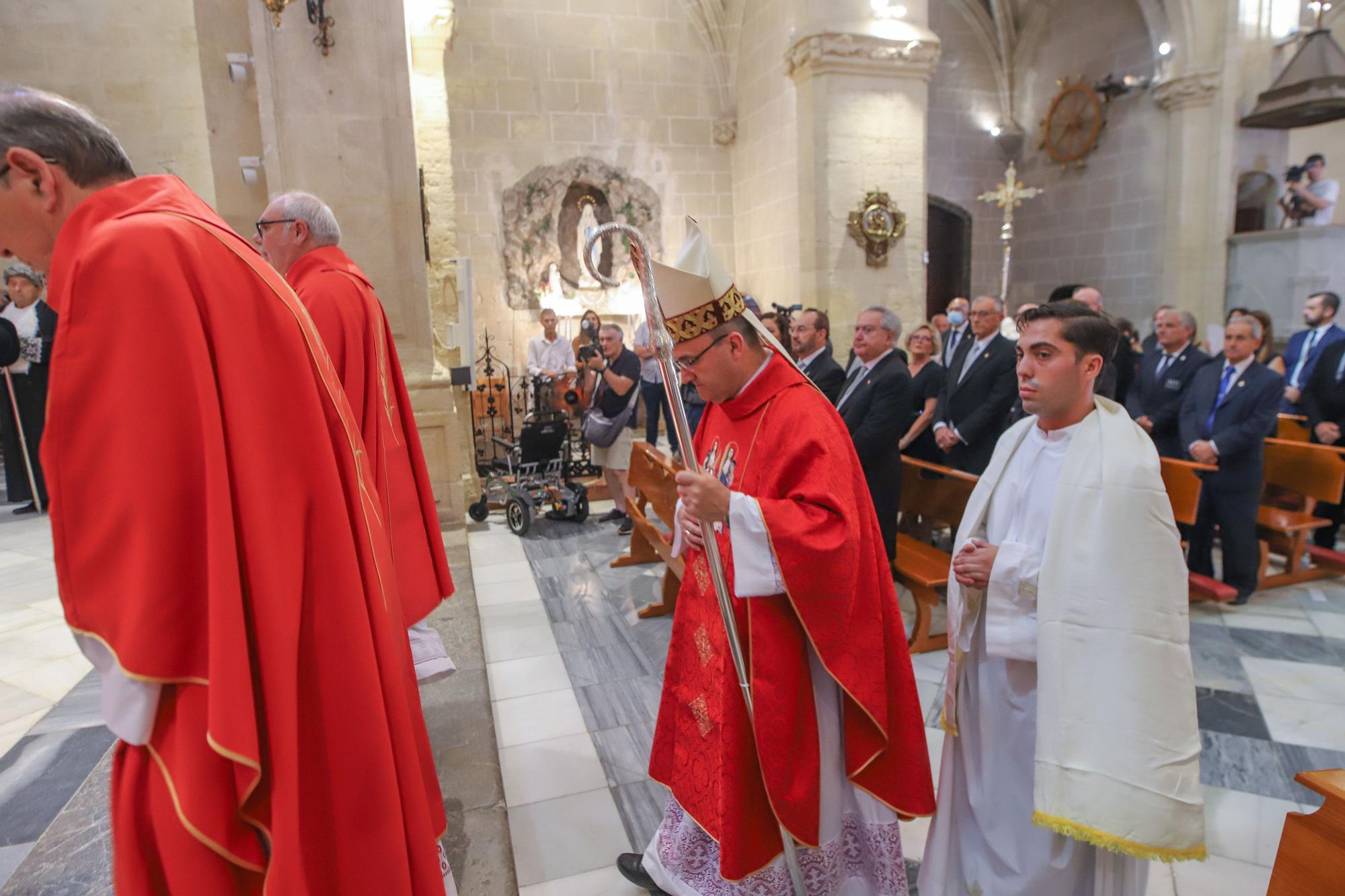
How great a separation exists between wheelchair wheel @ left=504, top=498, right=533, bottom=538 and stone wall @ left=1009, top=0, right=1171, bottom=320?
9.73m

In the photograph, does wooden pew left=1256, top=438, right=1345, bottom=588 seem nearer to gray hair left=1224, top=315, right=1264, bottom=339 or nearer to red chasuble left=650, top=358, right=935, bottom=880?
gray hair left=1224, top=315, right=1264, bottom=339

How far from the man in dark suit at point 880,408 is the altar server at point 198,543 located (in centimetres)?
319

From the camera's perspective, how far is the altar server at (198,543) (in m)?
1.04

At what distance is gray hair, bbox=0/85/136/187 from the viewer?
1.12 metres

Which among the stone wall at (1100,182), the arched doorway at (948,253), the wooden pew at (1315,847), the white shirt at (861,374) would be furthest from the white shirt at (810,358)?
the arched doorway at (948,253)

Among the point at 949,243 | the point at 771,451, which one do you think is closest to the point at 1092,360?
the point at 771,451

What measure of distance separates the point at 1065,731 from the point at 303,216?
2909mm

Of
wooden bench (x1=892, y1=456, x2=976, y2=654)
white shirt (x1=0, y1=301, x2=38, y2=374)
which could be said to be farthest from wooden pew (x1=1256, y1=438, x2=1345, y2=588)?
white shirt (x1=0, y1=301, x2=38, y2=374)

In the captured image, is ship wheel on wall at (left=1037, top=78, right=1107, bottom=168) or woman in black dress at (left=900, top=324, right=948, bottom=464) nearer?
woman in black dress at (left=900, top=324, right=948, bottom=464)

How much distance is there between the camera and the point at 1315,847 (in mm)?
1347

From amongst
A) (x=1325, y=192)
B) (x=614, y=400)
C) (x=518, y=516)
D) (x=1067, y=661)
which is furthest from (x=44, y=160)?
(x=1325, y=192)

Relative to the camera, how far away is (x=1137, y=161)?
37.0 ft

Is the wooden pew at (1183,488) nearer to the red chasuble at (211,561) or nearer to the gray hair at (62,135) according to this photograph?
the red chasuble at (211,561)

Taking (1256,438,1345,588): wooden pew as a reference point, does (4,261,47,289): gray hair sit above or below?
above
